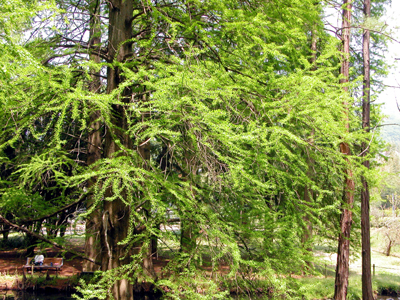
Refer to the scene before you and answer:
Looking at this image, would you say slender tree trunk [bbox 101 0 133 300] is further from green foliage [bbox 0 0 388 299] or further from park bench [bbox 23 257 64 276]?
park bench [bbox 23 257 64 276]

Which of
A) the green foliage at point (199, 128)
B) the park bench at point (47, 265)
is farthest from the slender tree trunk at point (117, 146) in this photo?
the park bench at point (47, 265)

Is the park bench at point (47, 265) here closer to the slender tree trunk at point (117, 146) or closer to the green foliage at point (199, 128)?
the green foliage at point (199, 128)

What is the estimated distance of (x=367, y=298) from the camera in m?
11.3

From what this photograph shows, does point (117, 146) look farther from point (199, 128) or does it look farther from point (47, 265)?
point (47, 265)

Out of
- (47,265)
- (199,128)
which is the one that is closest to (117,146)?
(199,128)

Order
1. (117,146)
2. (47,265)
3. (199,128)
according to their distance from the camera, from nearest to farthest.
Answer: (199,128), (117,146), (47,265)

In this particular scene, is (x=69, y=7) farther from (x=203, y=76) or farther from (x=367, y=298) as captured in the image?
(x=367, y=298)

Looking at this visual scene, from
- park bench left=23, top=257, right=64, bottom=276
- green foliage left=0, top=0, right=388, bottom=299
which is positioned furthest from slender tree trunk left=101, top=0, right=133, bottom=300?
park bench left=23, top=257, right=64, bottom=276

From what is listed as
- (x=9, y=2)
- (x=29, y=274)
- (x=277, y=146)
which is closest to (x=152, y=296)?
(x=29, y=274)

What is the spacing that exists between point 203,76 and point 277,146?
1.17 m

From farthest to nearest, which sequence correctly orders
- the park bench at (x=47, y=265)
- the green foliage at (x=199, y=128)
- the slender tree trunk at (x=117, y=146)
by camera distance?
the park bench at (x=47, y=265), the slender tree trunk at (x=117, y=146), the green foliage at (x=199, y=128)

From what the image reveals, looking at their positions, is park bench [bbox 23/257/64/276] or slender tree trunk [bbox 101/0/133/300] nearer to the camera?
slender tree trunk [bbox 101/0/133/300]

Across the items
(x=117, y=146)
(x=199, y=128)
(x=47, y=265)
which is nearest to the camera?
(x=199, y=128)

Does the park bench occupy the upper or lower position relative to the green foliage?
lower
